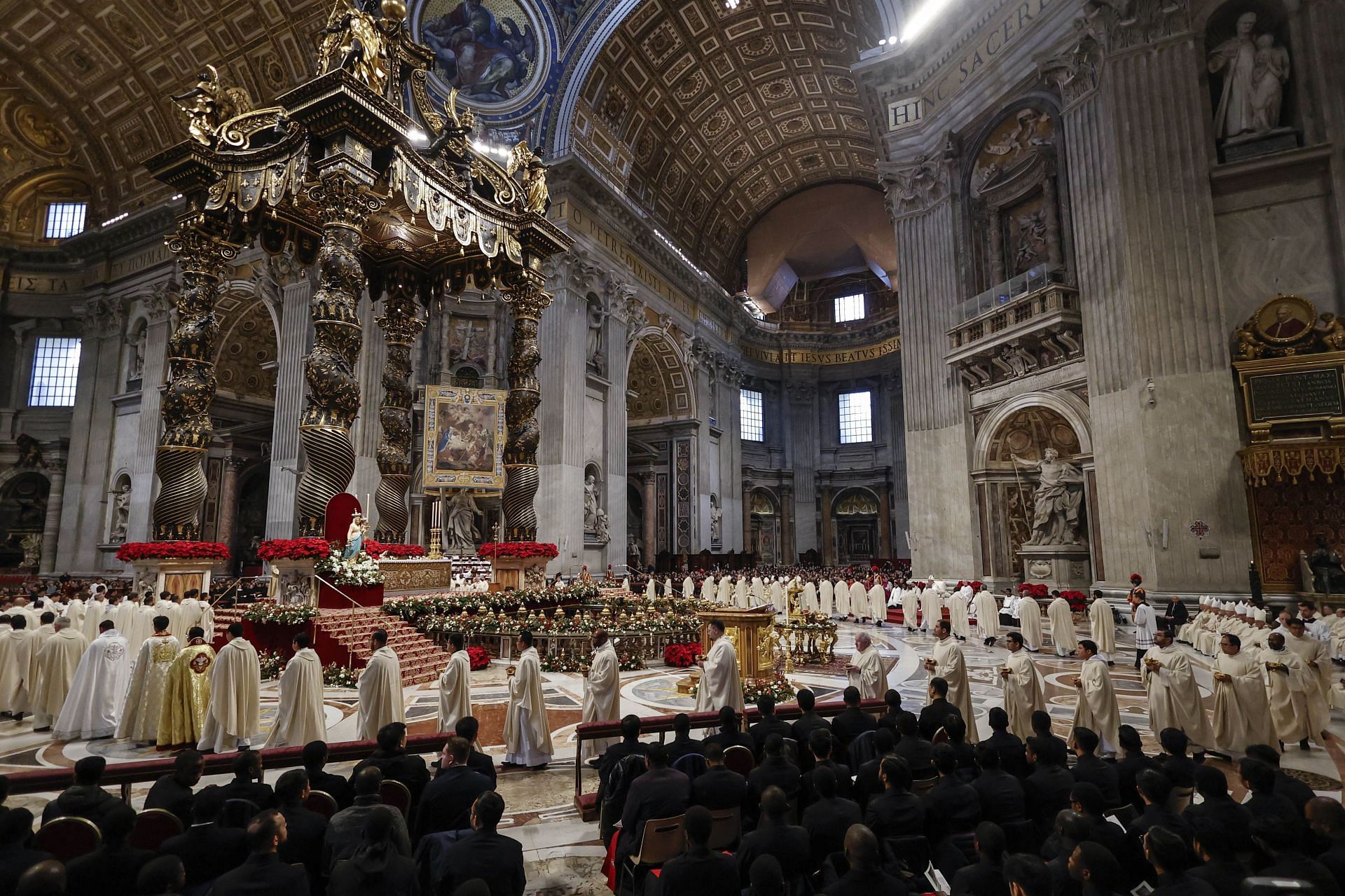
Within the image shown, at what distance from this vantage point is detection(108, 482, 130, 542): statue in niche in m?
21.6

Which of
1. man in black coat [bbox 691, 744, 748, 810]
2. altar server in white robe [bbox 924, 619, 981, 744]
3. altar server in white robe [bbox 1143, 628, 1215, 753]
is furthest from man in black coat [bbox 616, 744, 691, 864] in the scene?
altar server in white robe [bbox 1143, 628, 1215, 753]

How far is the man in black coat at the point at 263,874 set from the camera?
2283 mm

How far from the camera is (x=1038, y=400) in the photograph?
14.9m

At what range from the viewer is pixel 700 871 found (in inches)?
97.3

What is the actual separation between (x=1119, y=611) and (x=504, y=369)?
1692 centimetres

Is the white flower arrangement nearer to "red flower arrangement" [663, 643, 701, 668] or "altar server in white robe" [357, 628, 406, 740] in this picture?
"altar server in white robe" [357, 628, 406, 740]

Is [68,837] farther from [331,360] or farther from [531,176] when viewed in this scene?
[531,176]

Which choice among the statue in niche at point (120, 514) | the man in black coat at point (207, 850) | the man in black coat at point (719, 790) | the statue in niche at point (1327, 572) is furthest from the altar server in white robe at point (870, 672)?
the statue in niche at point (120, 514)

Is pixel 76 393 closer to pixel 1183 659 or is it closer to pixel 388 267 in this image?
pixel 388 267

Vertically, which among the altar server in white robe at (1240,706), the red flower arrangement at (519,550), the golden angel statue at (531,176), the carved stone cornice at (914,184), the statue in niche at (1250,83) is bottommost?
the altar server in white robe at (1240,706)

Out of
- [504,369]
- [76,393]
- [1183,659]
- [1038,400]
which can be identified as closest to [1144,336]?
[1038,400]

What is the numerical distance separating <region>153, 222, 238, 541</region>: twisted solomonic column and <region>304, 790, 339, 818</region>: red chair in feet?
25.4

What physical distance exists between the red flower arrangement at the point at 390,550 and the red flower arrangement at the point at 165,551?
2359 mm

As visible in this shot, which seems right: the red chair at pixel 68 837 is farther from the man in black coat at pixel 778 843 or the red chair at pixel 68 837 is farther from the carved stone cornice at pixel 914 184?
the carved stone cornice at pixel 914 184
